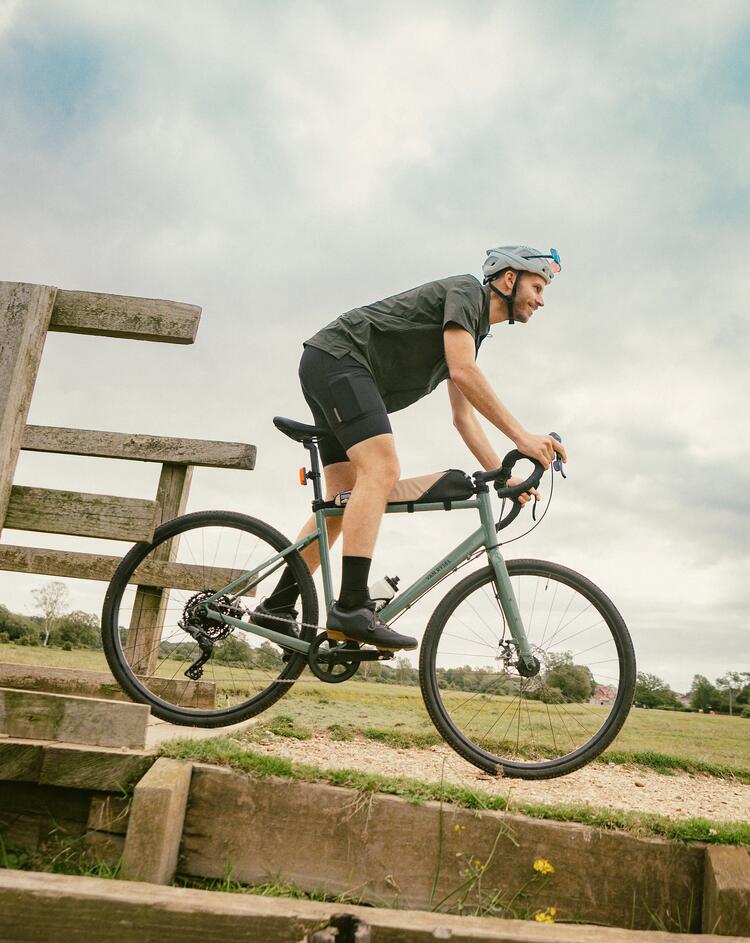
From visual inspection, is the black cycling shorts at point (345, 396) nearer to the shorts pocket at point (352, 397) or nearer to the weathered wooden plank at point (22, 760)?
the shorts pocket at point (352, 397)

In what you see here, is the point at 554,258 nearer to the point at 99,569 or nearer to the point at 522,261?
the point at 522,261

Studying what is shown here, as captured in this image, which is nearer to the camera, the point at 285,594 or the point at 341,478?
the point at 285,594

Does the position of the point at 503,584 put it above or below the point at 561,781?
above

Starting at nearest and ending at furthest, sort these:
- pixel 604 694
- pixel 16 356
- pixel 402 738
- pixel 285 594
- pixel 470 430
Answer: pixel 16 356 < pixel 604 694 < pixel 285 594 < pixel 470 430 < pixel 402 738

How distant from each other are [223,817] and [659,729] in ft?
18.6

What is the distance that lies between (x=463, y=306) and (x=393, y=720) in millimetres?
3063

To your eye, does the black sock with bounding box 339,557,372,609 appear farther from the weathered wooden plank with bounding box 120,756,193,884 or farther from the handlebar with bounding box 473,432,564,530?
the weathered wooden plank with bounding box 120,756,193,884

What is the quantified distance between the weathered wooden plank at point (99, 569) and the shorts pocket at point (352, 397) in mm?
997

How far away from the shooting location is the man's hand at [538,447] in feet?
11.0

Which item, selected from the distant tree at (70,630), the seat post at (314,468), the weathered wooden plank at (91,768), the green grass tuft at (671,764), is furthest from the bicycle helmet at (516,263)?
the distant tree at (70,630)

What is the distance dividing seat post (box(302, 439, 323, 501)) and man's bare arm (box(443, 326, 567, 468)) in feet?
2.30

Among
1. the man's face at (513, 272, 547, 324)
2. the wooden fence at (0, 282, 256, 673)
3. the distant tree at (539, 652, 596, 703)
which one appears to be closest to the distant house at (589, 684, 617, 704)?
the distant tree at (539, 652, 596, 703)

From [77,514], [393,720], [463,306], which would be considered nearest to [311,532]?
[77,514]

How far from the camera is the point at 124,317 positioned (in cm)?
318
